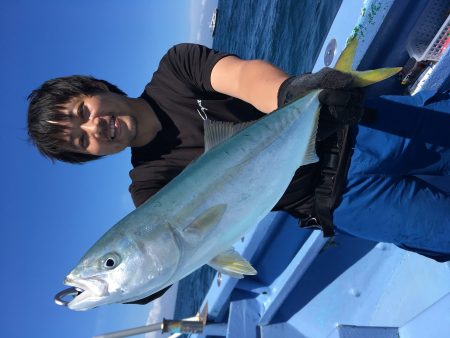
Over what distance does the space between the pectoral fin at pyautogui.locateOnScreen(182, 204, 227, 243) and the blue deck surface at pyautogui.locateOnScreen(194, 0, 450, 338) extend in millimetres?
1995

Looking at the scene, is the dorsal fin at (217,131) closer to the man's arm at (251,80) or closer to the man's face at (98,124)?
the man's arm at (251,80)

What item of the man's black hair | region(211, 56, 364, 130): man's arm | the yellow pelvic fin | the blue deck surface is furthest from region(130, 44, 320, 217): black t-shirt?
the blue deck surface

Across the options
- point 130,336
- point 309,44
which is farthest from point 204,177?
point 309,44

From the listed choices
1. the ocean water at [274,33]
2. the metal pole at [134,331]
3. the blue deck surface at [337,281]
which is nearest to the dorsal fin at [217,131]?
the blue deck surface at [337,281]

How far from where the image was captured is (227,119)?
2514 mm

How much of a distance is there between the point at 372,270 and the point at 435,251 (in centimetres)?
148

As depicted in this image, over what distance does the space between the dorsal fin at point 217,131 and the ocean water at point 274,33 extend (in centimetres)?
767

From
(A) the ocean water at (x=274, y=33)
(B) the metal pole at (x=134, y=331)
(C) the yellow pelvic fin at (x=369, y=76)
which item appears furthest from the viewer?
(A) the ocean water at (x=274, y=33)

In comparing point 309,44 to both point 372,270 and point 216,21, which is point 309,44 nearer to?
point 372,270

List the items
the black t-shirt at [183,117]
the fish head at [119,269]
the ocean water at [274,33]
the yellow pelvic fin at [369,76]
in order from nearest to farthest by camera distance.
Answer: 1. the fish head at [119,269]
2. the yellow pelvic fin at [369,76]
3. the black t-shirt at [183,117]
4. the ocean water at [274,33]

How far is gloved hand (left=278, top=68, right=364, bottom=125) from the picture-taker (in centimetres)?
182

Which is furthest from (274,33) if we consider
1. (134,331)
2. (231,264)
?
(231,264)

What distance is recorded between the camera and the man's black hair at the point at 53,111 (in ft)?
8.05

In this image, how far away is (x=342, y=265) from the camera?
12.9 feet
